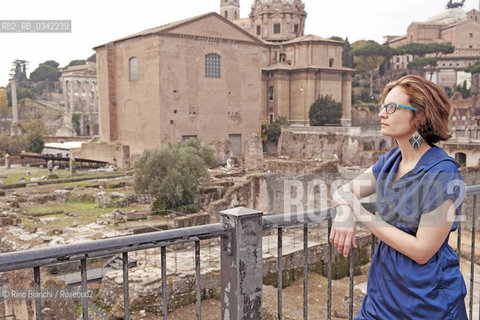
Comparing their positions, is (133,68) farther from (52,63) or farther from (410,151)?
(52,63)

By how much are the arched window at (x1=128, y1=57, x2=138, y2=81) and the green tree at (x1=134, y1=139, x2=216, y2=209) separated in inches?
544

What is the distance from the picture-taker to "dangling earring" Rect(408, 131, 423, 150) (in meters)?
1.71

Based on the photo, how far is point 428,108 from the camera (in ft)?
5.44

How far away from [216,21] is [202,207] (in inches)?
641

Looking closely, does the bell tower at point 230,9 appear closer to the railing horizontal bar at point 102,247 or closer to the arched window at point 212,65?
the arched window at point 212,65

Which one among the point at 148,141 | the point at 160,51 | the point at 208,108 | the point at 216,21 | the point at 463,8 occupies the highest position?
the point at 463,8

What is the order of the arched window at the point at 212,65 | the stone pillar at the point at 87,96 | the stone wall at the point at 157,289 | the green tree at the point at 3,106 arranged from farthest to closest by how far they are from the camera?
the green tree at the point at 3,106, the stone pillar at the point at 87,96, the arched window at the point at 212,65, the stone wall at the point at 157,289

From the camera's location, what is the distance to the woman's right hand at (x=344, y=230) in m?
1.78

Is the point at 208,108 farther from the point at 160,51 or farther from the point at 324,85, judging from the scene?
the point at 324,85

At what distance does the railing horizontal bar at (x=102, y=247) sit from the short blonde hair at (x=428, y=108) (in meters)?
0.85

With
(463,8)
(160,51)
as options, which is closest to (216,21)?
(160,51)

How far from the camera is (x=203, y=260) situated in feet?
31.4

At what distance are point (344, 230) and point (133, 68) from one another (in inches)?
1137

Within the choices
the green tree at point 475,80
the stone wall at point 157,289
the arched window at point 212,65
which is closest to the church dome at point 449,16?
the green tree at point 475,80
